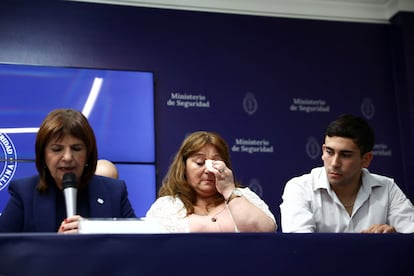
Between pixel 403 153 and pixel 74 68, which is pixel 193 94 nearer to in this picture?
pixel 74 68

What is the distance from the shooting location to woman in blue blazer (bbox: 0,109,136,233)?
2.06 meters

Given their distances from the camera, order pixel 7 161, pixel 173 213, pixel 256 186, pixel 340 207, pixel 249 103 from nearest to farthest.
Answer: pixel 173 213 < pixel 340 207 < pixel 7 161 < pixel 256 186 < pixel 249 103

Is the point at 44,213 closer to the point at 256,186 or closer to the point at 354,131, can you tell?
the point at 354,131

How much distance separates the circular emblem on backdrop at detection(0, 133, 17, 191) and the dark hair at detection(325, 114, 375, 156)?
2.11 meters

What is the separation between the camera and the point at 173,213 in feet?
7.80

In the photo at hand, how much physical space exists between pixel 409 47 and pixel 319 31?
2.31 feet

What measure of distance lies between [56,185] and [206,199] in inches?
24.8

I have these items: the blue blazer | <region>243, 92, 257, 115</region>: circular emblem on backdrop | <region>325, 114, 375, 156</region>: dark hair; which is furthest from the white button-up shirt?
<region>243, 92, 257, 115</region>: circular emblem on backdrop

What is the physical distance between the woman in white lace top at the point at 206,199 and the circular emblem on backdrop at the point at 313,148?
2176mm

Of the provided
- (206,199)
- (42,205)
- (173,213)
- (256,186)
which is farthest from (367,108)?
(42,205)

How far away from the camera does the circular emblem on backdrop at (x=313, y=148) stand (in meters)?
4.62

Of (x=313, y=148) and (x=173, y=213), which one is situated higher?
(x=313, y=148)

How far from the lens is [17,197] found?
210cm

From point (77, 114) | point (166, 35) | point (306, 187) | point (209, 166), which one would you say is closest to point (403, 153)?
point (166, 35)
